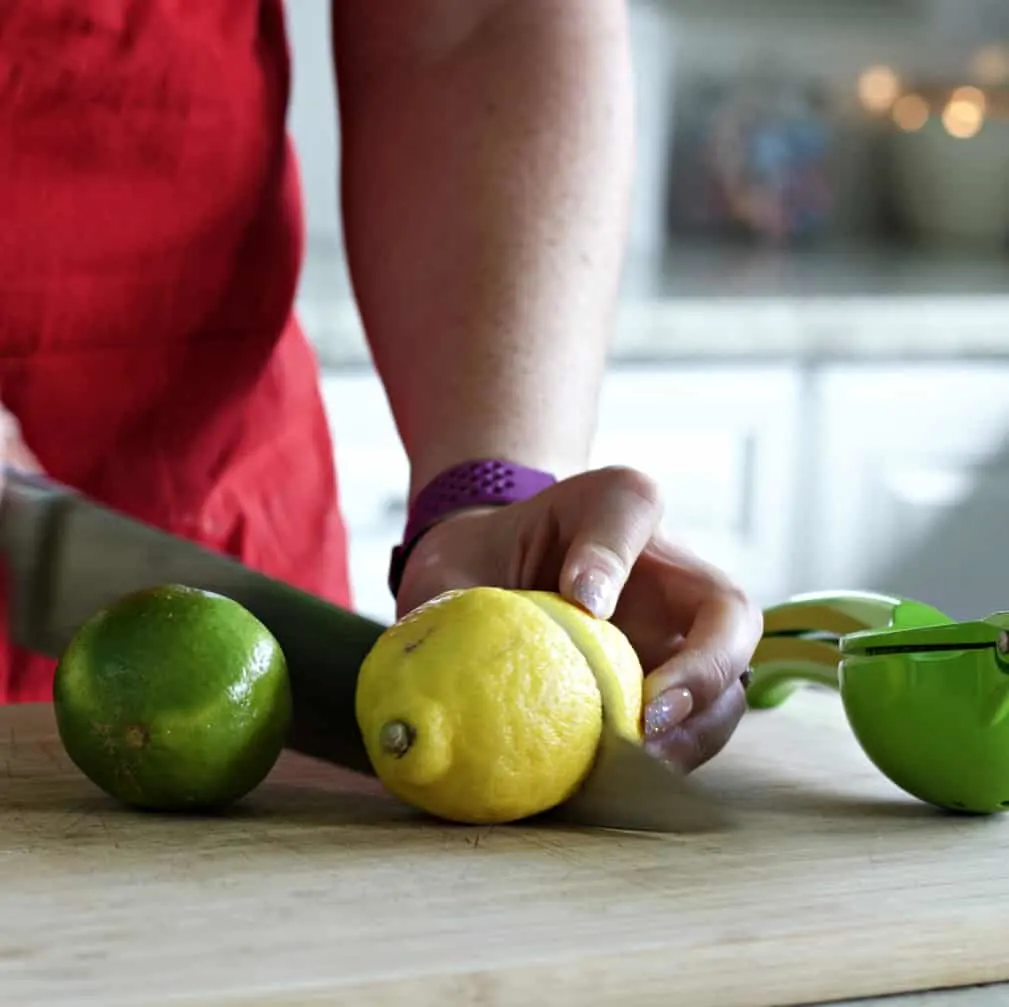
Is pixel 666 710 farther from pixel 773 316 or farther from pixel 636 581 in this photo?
pixel 773 316

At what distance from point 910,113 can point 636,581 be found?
2.49 m

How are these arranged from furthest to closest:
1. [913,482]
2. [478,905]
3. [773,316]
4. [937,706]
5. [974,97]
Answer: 1. [974,97]
2. [913,482]
3. [773,316]
4. [937,706]
5. [478,905]

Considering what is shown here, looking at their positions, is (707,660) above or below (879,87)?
below

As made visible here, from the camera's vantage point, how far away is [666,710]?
901mm

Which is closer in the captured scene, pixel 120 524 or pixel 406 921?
pixel 406 921

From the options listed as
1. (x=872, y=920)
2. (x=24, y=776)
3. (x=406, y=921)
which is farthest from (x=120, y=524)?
(x=872, y=920)

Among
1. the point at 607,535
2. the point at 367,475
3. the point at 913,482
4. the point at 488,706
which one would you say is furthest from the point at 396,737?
the point at 913,482

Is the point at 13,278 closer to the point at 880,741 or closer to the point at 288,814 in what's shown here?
the point at 288,814

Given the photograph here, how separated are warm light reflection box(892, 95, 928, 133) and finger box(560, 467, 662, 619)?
249 cm

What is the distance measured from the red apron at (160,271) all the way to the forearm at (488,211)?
68 millimetres

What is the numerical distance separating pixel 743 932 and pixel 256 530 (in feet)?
2.15

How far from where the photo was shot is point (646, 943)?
27.9 inches

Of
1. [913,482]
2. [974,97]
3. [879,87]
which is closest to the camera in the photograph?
[913,482]

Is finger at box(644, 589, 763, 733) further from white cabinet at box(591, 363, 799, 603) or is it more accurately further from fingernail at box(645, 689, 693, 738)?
white cabinet at box(591, 363, 799, 603)
